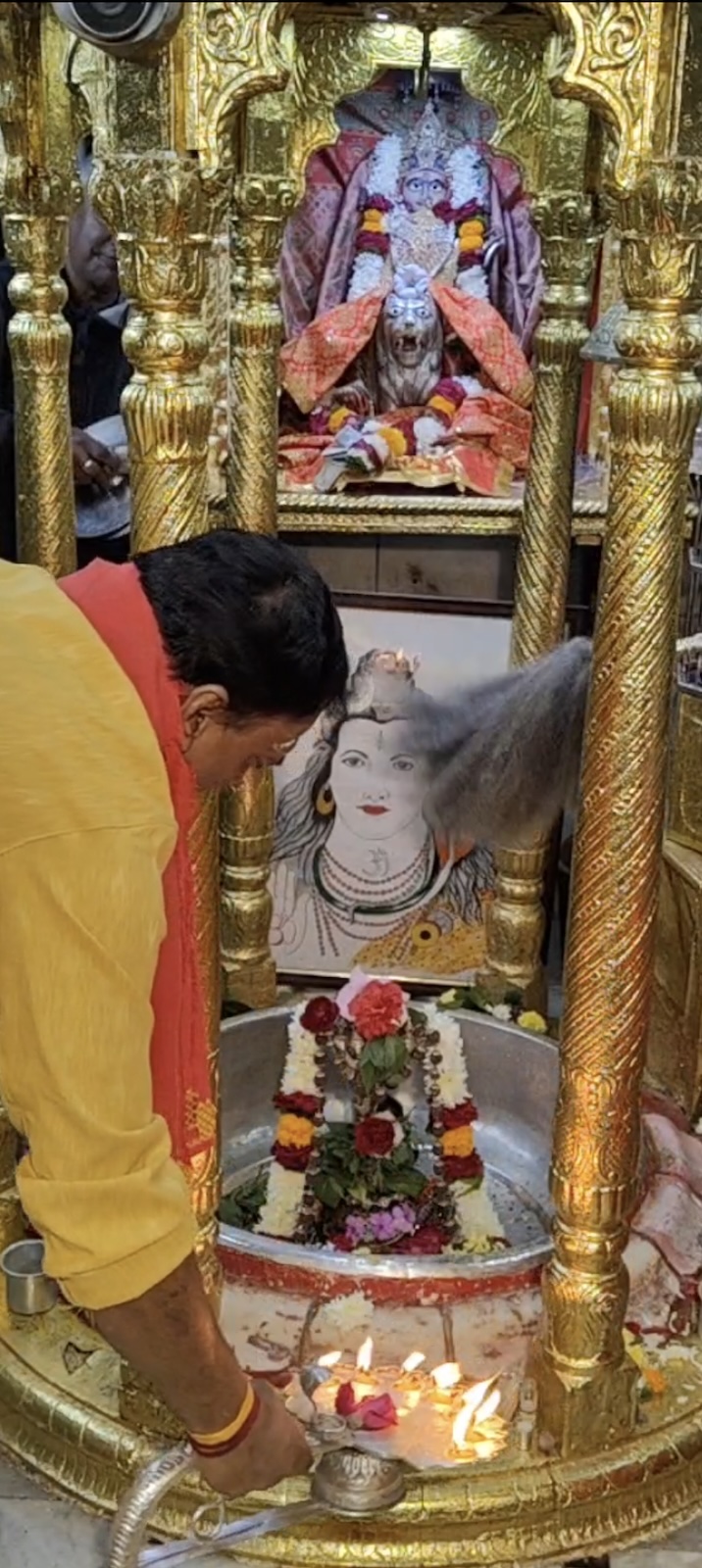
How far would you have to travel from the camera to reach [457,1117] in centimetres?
314

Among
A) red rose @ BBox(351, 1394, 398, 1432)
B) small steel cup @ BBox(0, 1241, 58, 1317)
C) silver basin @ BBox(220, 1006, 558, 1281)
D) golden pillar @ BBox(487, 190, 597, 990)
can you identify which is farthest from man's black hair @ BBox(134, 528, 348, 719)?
golden pillar @ BBox(487, 190, 597, 990)

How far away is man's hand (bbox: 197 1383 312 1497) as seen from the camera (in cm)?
171

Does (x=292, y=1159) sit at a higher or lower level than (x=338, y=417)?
lower

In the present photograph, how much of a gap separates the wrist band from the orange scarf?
33 centimetres

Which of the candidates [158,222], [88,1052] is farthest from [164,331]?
[88,1052]

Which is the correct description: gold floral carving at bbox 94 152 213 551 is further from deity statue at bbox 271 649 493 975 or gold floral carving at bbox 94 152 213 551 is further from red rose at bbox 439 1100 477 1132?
deity statue at bbox 271 649 493 975

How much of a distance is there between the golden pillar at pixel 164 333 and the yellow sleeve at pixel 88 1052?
730 mm

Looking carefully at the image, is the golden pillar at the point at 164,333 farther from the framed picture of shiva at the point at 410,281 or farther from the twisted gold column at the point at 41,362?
the framed picture of shiva at the point at 410,281

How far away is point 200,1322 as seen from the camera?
5.24 ft

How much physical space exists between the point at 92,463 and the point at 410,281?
3.24 ft

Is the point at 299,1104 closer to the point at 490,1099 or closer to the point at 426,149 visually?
the point at 490,1099


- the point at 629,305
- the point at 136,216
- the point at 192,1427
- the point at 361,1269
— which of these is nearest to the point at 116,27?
the point at 136,216

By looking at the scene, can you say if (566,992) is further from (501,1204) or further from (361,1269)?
(501,1204)

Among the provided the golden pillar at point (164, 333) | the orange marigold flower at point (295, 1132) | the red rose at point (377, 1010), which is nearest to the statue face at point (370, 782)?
the red rose at point (377, 1010)
